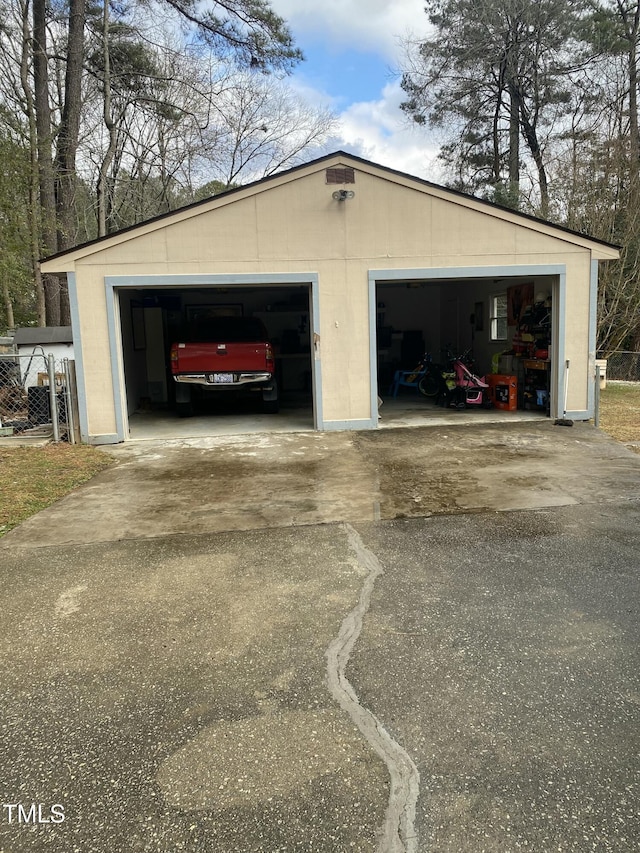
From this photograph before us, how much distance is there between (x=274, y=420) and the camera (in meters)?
11.0

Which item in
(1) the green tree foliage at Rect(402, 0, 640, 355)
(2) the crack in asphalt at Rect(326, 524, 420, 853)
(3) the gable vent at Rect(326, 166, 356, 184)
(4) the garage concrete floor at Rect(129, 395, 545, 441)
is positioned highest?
(1) the green tree foliage at Rect(402, 0, 640, 355)

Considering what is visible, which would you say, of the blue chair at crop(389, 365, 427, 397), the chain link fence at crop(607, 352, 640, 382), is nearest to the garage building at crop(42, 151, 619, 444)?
the blue chair at crop(389, 365, 427, 397)

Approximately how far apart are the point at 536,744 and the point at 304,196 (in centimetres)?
856

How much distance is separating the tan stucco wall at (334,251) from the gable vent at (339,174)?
0.37ft

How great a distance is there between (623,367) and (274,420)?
1290 centimetres

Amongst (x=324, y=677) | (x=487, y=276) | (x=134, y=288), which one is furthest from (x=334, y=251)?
(x=324, y=677)

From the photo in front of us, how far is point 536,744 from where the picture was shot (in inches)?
89.7

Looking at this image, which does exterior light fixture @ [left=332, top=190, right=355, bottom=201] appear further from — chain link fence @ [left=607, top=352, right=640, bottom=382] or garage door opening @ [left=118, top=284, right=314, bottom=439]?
chain link fence @ [left=607, top=352, right=640, bottom=382]

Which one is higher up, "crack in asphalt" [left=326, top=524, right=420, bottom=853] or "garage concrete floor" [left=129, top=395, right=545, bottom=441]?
"garage concrete floor" [left=129, top=395, right=545, bottom=441]

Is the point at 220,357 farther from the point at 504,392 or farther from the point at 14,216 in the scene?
the point at 14,216

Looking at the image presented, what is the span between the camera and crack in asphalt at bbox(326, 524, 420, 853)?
6.15 feet

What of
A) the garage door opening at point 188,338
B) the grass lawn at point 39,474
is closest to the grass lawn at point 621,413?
the garage door opening at point 188,338

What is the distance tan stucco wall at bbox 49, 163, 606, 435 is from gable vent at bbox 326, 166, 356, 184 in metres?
0.11

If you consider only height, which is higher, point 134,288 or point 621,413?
point 134,288
